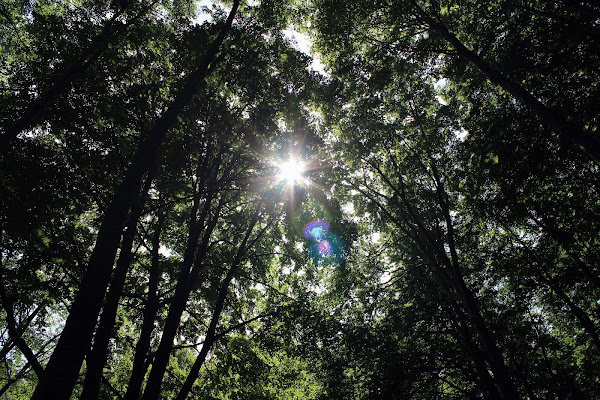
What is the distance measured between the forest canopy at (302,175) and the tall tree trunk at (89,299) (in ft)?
0.17

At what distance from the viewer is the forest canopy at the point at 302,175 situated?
708 cm

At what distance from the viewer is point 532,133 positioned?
7094 millimetres

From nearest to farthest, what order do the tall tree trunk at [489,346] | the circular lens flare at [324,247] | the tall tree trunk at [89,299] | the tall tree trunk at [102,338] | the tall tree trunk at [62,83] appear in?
the tall tree trunk at [89,299] < the tall tree trunk at [102,338] < the tall tree trunk at [62,83] < the tall tree trunk at [489,346] < the circular lens flare at [324,247]

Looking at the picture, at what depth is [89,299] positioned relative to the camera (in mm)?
3789

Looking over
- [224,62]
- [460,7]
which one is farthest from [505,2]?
[224,62]

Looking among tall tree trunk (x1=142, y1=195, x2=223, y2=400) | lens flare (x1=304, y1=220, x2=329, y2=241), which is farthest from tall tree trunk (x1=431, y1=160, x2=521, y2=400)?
tall tree trunk (x1=142, y1=195, x2=223, y2=400)

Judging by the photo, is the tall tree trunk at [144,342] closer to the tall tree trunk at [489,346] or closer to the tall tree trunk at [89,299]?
the tall tree trunk at [89,299]

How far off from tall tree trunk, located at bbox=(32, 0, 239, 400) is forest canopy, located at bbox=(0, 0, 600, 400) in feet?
0.17

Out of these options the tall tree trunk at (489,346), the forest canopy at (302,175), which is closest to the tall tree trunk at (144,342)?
the forest canopy at (302,175)

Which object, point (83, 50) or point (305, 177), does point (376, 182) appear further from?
point (83, 50)

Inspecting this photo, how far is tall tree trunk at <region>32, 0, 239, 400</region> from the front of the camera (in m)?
3.28

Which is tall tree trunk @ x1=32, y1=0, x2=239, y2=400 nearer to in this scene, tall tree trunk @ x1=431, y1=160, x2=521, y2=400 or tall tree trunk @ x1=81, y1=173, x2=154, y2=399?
tall tree trunk @ x1=81, y1=173, x2=154, y2=399

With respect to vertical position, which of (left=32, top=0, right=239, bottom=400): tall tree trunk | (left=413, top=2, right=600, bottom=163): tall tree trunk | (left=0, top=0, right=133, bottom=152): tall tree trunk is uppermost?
(left=0, top=0, right=133, bottom=152): tall tree trunk

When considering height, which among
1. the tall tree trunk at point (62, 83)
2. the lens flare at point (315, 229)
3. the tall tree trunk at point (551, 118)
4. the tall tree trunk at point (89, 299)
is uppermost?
the tall tree trunk at point (62, 83)
